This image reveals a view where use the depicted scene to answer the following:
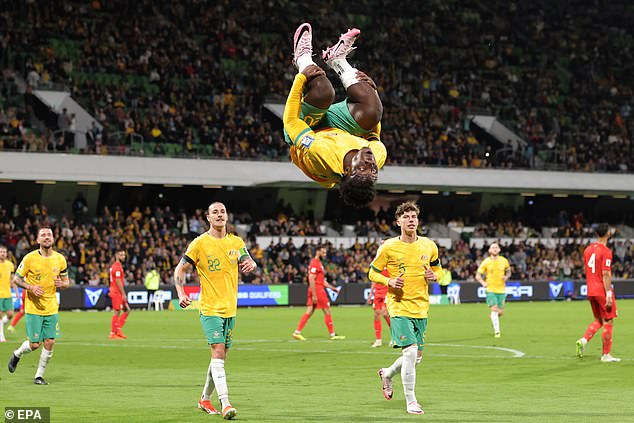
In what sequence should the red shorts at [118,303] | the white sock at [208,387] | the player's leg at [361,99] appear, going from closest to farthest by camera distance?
the player's leg at [361,99] → the white sock at [208,387] → the red shorts at [118,303]

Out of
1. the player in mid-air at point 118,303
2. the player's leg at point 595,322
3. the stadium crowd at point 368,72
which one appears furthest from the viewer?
the stadium crowd at point 368,72

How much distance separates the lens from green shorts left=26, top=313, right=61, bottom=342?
1711 centimetres

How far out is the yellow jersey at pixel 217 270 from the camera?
1315 centimetres

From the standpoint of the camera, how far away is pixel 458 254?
49.8 metres

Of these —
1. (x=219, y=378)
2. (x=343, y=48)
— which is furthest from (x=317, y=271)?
(x=343, y=48)

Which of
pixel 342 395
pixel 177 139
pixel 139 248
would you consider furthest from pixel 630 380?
pixel 177 139

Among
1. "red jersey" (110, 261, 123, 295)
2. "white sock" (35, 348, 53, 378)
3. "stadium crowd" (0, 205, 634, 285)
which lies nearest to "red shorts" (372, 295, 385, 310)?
"red jersey" (110, 261, 123, 295)

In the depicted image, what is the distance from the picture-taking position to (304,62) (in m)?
10.0

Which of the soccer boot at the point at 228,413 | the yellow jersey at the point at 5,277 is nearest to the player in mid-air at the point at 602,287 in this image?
the soccer boot at the point at 228,413

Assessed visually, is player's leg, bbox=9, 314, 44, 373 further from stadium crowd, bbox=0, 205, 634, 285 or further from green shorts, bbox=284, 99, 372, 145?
stadium crowd, bbox=0, 205, 634, 285

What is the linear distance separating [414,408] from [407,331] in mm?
1089

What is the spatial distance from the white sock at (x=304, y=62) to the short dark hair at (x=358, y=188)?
129cm

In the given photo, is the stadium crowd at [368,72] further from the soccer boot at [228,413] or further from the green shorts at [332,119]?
the green shorts at [332,119]

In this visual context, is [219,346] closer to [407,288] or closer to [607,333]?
[407,288]
